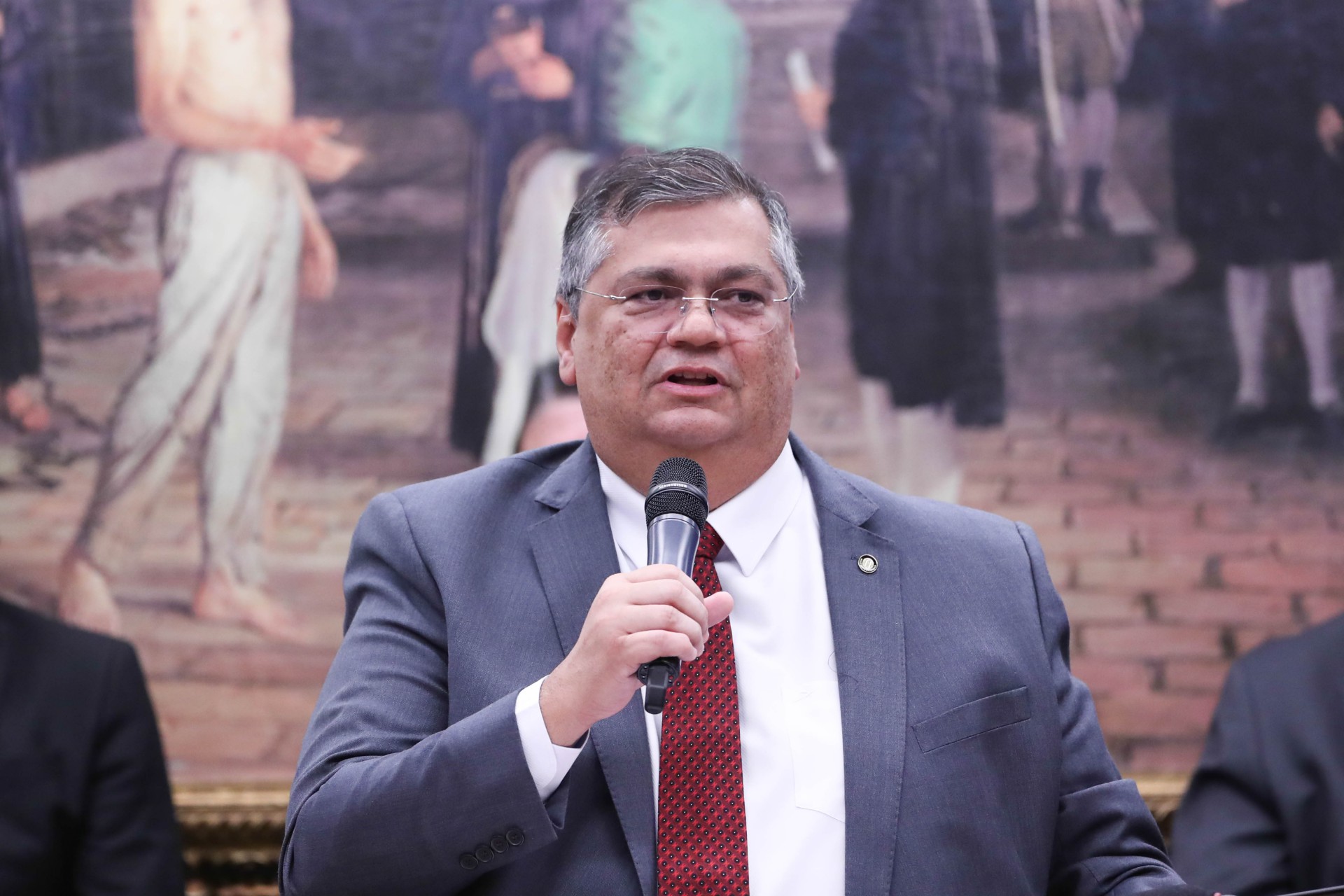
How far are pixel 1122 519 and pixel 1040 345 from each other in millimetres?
509

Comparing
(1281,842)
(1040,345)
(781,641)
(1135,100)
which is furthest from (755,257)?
(1135,100)

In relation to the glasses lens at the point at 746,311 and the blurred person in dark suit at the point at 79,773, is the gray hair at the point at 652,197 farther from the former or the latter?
Answer: the blurred person in dark suit at the point at 79,773

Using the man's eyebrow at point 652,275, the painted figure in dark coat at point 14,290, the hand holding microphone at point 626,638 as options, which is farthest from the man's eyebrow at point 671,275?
the painted figure in dark coat at point 14,290

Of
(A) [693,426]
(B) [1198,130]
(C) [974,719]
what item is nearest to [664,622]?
(A) [693,426]

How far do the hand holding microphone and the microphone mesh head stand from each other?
8cm

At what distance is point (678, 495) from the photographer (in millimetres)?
1516

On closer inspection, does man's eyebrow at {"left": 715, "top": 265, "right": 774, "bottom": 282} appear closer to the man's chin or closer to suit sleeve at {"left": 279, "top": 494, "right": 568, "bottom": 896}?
the man's chin

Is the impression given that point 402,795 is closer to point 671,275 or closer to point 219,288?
point 671,275

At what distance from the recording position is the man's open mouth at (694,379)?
70.2 inches

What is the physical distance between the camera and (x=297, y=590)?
142 inches

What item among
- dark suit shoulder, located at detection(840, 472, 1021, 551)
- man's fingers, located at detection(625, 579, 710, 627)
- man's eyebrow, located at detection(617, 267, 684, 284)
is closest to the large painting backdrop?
dark suit shoulder, located at detection(840, 472, 1021, 551)

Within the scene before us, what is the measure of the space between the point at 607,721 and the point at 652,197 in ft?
2.35

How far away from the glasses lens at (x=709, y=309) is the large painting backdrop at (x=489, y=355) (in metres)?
1.78

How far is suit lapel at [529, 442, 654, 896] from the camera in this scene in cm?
157
